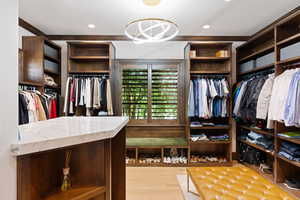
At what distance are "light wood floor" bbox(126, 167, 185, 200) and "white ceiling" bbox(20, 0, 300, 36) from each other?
2.62 metres

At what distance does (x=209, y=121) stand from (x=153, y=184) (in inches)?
68.8

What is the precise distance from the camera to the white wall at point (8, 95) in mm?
635

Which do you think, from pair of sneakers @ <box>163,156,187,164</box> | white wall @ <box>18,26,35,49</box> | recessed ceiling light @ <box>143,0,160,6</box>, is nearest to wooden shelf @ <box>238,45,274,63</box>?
recessed ceiling light @ <box>143,0,160,6</box>

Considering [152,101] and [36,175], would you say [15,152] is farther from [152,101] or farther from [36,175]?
[152,101]

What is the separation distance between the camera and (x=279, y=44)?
2480 mm

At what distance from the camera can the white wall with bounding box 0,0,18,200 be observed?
635 millimetres

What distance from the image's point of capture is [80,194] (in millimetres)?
973

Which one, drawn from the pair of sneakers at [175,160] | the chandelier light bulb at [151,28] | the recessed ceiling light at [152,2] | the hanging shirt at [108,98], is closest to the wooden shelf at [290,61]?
the chandelier light bulb at [151,28]

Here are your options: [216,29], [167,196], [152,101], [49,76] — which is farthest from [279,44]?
[49,76]

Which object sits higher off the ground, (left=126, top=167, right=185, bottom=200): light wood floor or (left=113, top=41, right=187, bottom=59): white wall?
(left=113, top=41, right=187, bottom=59): white wall

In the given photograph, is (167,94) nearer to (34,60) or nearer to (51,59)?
(51,59)

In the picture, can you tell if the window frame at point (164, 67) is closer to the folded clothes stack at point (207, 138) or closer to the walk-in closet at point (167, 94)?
the walk-in closet at point (167, 94)

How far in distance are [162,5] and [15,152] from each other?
252cm

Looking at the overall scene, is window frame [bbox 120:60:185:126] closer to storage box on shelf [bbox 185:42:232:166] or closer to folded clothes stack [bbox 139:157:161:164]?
storage box on shelf [bbox 185:42:232:166]
